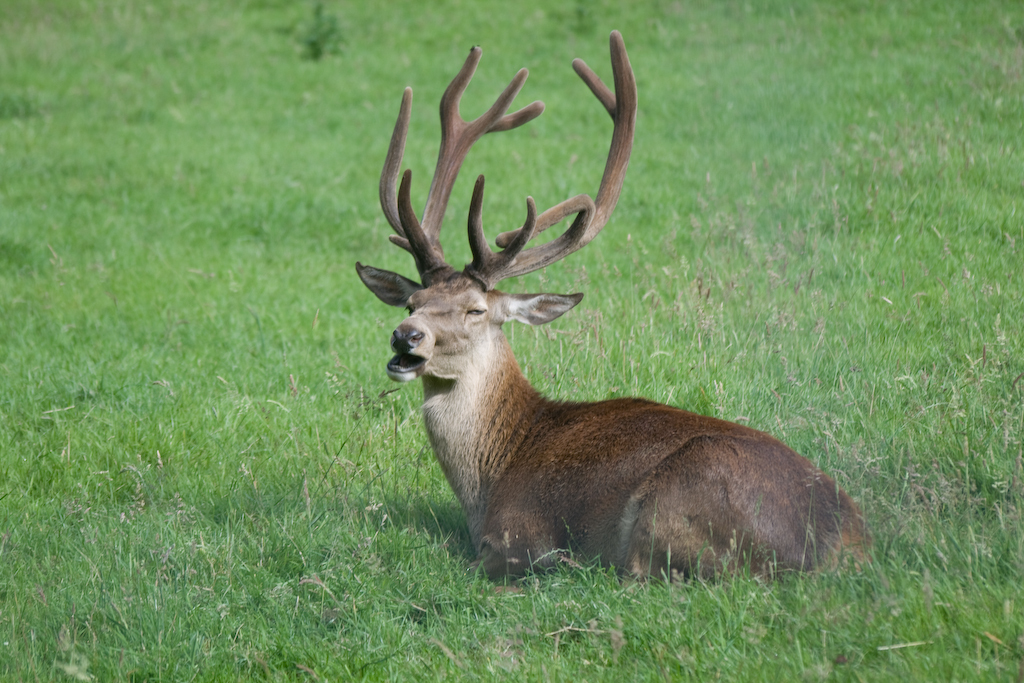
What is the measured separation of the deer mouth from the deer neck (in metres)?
0.29

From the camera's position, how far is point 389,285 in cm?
518

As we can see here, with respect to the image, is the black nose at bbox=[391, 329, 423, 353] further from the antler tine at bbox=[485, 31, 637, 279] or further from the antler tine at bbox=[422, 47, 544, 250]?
the antler tine at bbox=[422, 47, 544, 250]

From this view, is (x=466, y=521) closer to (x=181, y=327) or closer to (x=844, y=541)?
(x=844, y=541)

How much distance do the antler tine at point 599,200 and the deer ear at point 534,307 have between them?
0.14 m

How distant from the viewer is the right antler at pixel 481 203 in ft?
15.5

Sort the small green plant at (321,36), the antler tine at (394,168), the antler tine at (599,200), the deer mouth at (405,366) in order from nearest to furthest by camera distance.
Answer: the deer mouth at (405,366) < the antler tine at (599,200) < the antler tine at (394,168) < the small green plant at (321,36)

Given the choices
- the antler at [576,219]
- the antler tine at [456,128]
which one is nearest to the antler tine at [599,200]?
the antler at [576,219]

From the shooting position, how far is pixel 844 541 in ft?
12.2

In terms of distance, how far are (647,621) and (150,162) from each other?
1007 cm

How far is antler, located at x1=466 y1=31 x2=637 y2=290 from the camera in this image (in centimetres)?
473

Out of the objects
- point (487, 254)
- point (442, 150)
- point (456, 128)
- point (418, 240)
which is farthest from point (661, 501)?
point (456, 128)

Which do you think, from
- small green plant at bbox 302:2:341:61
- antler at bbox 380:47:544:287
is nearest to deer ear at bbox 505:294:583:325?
antler at bbox 380:47:544:287

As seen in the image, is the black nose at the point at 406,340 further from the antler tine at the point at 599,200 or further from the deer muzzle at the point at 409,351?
the antler tine at the point at 599,200

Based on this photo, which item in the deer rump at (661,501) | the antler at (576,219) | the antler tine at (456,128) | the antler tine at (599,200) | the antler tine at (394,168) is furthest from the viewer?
the antler tine at (456,128)
